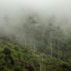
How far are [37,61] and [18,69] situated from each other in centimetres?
→ 1724

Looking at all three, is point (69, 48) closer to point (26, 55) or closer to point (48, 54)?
point (48, 54)

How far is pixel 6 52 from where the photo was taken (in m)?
117

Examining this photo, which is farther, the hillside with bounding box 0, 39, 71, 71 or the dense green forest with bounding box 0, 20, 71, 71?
the dense green forest with bounding box 0, 20, 71, 71

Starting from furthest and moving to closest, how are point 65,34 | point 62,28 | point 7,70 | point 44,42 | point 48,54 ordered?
1. point 62,28
2. point 65,34
3. point 44,42
4. point 48,54
5. point 7,70

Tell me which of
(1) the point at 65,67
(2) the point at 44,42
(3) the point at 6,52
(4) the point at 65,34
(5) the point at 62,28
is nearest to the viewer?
(1) the point at 65,67

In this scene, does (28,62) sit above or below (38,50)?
below

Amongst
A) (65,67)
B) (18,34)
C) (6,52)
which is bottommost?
(65,67)

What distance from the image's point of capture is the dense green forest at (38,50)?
10656 cm

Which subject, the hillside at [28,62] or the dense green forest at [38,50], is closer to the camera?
the hillside at [28,62]

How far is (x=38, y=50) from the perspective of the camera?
133375 millimetres

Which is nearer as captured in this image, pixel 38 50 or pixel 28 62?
pixel 28 62

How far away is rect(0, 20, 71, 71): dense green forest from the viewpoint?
107m

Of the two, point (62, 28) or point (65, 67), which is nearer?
Result: point (65, 67)

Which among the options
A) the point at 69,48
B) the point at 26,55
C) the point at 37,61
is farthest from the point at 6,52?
the point at 69,48
